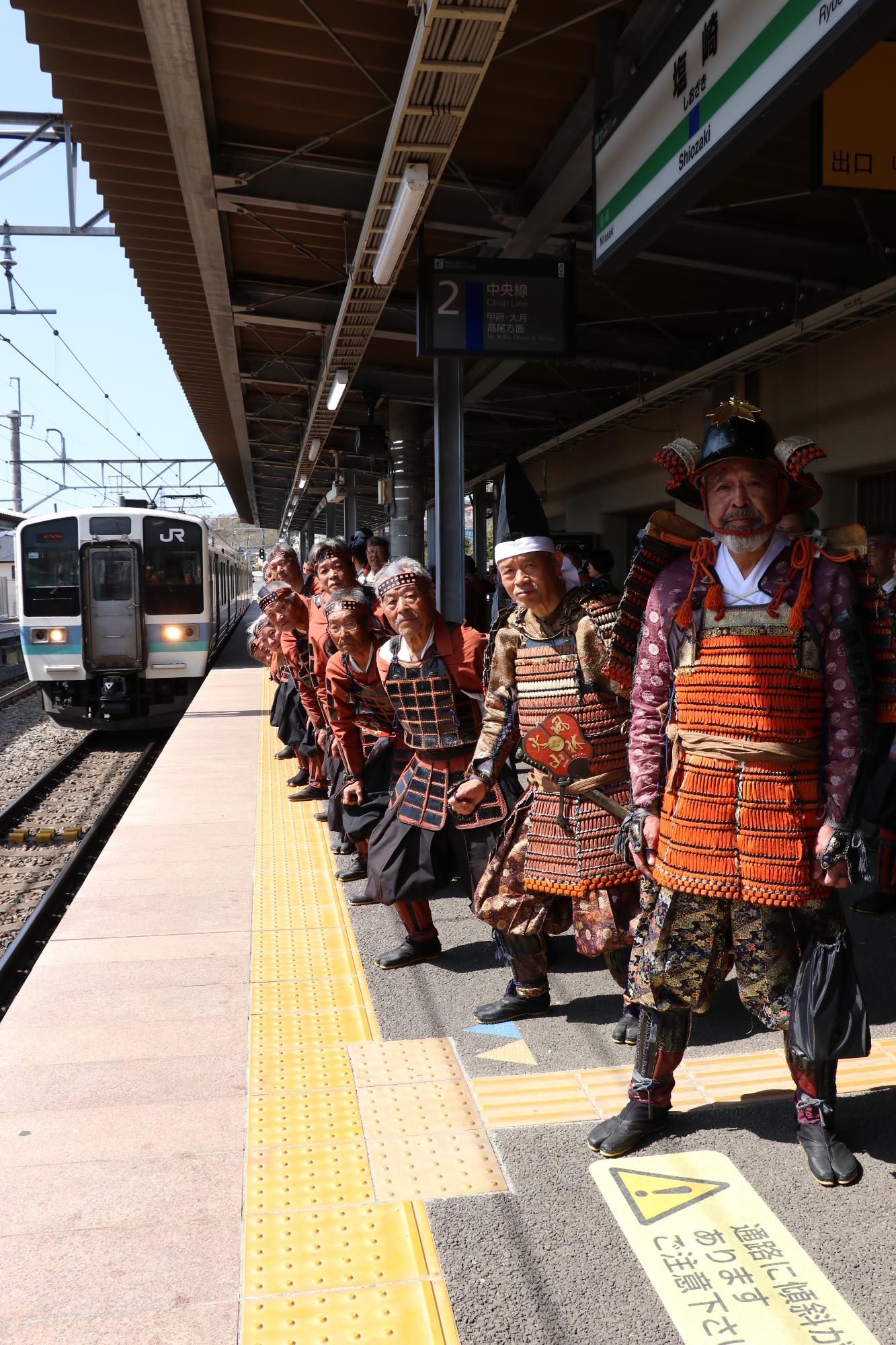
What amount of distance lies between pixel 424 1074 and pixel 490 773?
1072mm

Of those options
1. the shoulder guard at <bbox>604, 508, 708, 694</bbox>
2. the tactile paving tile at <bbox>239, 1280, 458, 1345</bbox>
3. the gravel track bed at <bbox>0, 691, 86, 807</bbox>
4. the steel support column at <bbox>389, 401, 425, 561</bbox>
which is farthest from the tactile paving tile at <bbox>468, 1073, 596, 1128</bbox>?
the steel support column at <bbox>389, 401, 425, 561</bbox>

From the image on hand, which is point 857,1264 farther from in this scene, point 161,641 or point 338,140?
point 161,641

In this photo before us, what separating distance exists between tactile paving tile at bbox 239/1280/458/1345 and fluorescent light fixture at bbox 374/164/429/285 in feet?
14.6

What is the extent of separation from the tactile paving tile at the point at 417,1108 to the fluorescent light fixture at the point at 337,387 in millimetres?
7287

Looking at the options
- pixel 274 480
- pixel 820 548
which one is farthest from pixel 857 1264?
pixel 274 480

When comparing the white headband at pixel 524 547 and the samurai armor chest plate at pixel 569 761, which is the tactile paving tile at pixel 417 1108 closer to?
the samurai armor chest plate at pixel 569 761

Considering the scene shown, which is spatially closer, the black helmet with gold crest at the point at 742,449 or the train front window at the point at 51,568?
the black helmet with gold crest at the point at 742,449

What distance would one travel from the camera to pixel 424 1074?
3.44m

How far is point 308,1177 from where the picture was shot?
2.82m

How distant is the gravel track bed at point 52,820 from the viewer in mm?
7562

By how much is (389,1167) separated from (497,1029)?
3.33ft

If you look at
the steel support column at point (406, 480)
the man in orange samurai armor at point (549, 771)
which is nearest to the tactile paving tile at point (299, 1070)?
the man in orange samurai armor at point (549, 771)

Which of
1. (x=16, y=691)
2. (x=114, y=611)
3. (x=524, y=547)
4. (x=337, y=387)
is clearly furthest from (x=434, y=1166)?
(x=16, y=691)

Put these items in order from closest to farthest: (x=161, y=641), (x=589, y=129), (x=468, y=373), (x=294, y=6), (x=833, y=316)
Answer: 1. (x=294, y=6)
2. (x=589, y=129)
3. (x=833, y=316)
4. (x=468, y=373)
5. (x=161, y=641)
